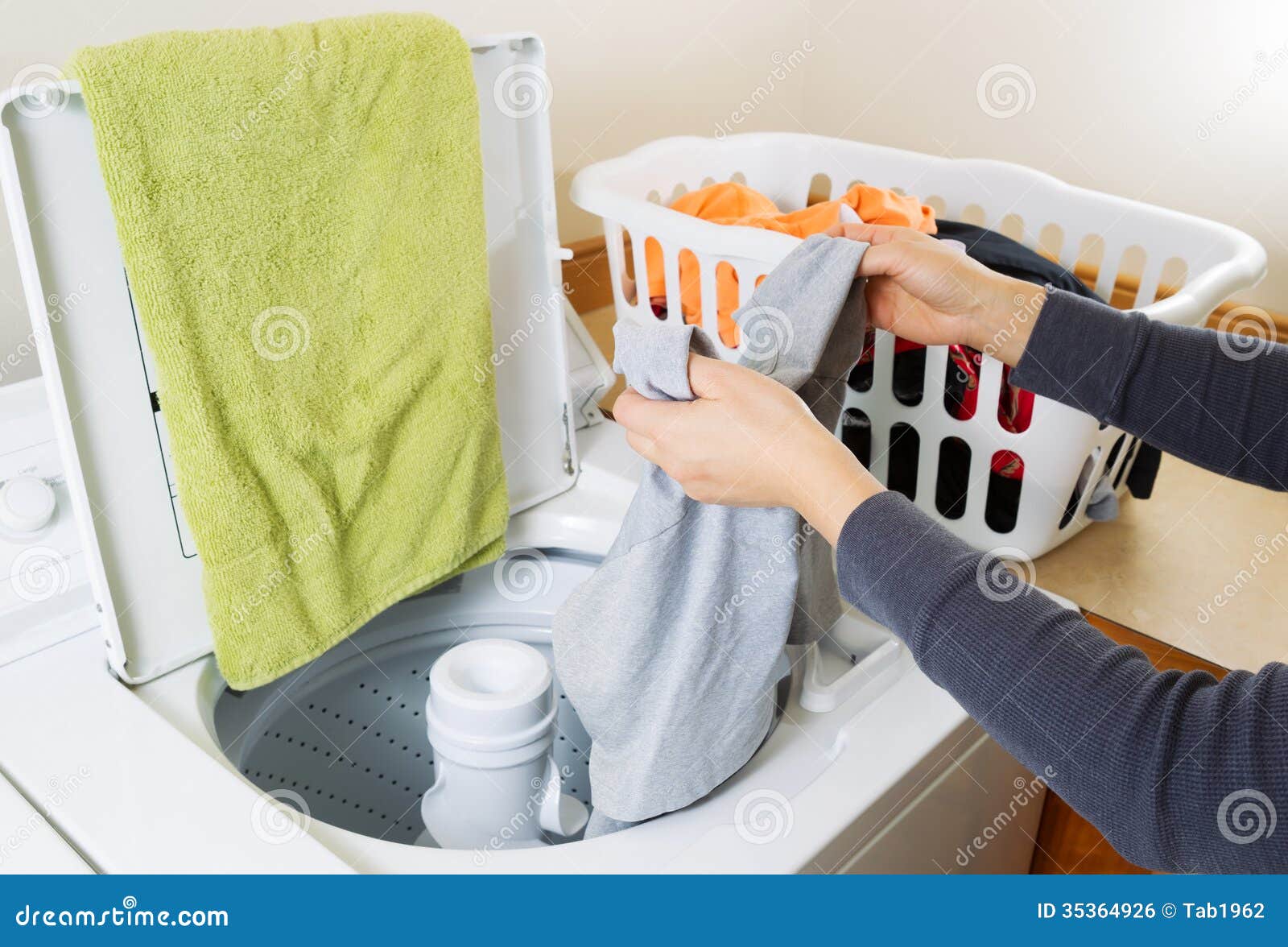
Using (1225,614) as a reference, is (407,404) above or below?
above

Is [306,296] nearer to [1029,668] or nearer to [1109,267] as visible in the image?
[1029,668]

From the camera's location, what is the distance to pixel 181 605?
81 centimetres

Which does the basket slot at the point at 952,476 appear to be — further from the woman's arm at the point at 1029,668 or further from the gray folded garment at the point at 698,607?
the woman's arm at the point at 1029,668

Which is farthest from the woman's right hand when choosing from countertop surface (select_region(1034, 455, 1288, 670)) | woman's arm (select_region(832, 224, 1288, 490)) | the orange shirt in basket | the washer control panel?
the washer control panel

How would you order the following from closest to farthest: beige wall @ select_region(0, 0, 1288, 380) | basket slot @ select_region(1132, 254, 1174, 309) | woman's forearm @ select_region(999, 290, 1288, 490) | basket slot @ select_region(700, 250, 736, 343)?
1. woman's forearm @ select_region(999, 290, 1288, 490)
2. basket slot @ select_region(700, 250, 736, 343)
3. basket slot @ select_region(1132, 254, 1174, 309)
4. beige wall @ select_region(0, 0, 1288, 380)

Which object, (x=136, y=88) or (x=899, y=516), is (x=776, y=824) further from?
(x=136, y=88)

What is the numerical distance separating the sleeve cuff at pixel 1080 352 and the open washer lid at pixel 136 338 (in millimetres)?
418

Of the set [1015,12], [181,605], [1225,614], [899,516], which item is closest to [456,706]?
[181,605]

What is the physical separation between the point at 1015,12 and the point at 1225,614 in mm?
943

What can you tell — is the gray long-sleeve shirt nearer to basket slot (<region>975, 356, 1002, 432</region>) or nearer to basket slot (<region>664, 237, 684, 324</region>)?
basket slot (<region>975, 356, 1002, 432</region>)

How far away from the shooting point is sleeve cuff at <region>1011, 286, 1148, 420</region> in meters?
0.78

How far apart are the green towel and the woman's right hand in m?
0.31

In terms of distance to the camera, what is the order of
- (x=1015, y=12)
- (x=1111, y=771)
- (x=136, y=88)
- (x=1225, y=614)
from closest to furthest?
(x=1111, y=771) < (x=136, y=88) < (x=1225, y=614) < (x=1015, y=12)

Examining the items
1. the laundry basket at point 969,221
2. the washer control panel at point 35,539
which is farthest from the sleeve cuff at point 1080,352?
the washer control panel at point 35,539
